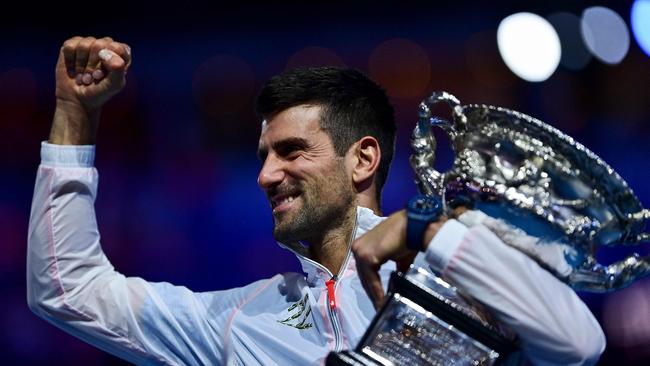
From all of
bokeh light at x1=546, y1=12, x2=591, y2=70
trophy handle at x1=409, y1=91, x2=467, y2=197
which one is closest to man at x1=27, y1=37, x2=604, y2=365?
trophy handle at x1=409, y1=91, x2=467, y2=197

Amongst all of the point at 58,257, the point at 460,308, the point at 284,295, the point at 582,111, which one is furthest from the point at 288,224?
the point at 582,111

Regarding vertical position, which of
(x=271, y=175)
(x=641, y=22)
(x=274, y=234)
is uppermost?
(x=641, y=22)

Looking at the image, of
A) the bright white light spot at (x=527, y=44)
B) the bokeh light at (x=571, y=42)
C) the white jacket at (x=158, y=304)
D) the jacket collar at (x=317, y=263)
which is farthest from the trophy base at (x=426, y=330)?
the bokeh light at (x=571, y=42)

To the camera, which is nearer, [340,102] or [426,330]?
[426,330]

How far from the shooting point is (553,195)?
5.47 ft

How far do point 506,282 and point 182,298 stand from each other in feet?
3.85

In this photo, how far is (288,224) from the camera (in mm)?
2494

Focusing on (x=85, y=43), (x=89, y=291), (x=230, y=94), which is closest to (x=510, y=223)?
(x=85, y=43)

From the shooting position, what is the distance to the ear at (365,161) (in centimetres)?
270

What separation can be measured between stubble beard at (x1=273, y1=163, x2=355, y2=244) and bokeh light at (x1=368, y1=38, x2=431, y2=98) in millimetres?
2948

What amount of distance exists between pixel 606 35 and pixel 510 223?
3964mm

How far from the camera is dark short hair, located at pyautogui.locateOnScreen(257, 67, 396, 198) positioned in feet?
8.83

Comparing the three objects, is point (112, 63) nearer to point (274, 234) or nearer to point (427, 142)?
point (274, 234)

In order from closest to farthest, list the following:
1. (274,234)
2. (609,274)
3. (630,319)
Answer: (609,274)
(274,234)
(630,319)
